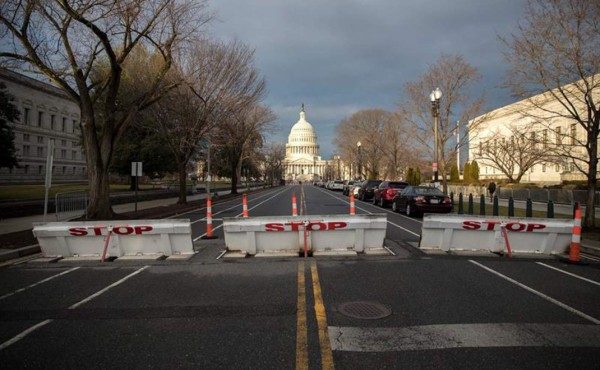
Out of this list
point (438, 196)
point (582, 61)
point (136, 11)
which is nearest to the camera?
point (582, 61)

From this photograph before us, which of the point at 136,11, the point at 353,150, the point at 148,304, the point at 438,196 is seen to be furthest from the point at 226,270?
the point at 353,150

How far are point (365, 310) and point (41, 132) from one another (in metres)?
81.2

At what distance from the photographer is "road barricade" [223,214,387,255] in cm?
941

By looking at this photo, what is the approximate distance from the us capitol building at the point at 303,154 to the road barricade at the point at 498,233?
536 feet

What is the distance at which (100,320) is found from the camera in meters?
5.26

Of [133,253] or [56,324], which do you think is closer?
[56,324]

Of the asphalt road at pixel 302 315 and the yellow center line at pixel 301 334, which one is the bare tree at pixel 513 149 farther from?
the yellow center line at pixel 301 334

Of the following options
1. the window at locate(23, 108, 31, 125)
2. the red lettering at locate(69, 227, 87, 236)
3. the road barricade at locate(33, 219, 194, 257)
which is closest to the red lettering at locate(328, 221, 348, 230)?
the road barricade at locate(33, 219, 194, 257)

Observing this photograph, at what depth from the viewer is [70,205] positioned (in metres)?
19.5

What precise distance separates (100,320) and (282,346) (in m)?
2.51

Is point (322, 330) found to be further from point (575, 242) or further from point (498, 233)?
point (575, 242)

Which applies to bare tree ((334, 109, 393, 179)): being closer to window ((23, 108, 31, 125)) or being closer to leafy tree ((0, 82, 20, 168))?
leafy tree ((0, 82, 20, 168))

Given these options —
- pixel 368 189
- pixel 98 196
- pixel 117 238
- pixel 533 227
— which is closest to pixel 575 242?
pixel 533 227

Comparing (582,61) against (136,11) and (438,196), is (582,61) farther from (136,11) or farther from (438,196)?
(136,11)
